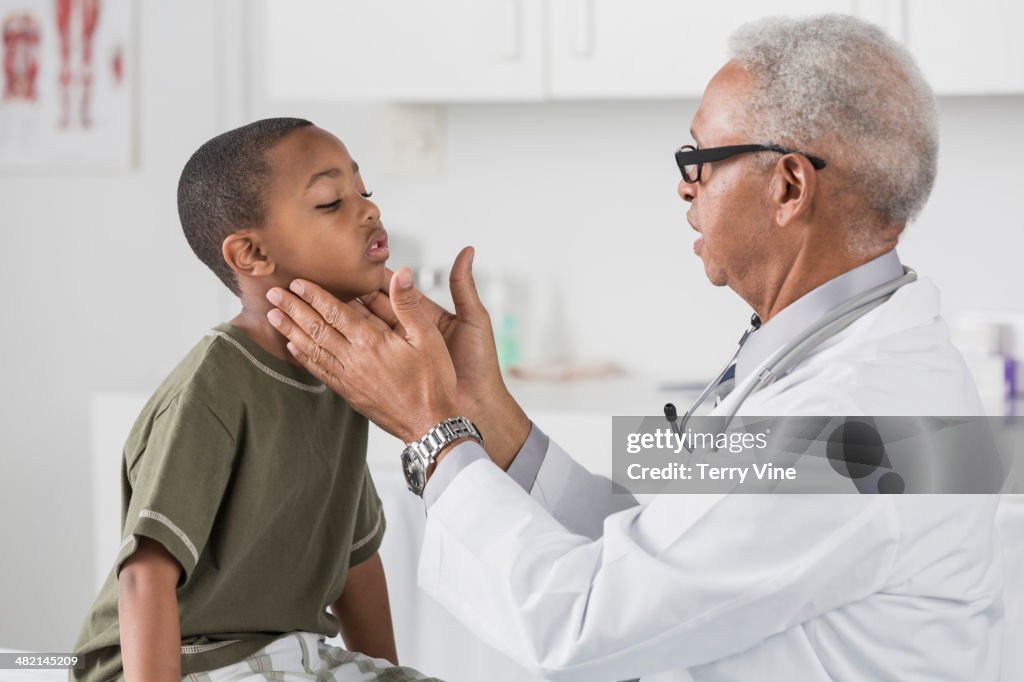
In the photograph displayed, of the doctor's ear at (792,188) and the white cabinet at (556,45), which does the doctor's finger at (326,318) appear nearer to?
the doctor's ear at (792,188)

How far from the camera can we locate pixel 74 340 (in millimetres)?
3156

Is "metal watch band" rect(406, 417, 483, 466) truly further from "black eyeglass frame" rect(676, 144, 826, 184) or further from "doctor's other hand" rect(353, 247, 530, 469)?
"black eyeglass frame" rect(676, 144, 826, 184)

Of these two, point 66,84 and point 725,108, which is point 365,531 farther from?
point 66,84

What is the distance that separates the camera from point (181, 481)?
121 cm

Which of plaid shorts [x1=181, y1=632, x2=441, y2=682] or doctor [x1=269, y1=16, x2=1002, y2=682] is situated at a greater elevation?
doctor [x1=269, y1=16, x2=1002, y2=682]

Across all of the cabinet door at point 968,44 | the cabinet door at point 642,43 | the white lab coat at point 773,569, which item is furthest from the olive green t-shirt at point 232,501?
the cabinet door at point 968,44

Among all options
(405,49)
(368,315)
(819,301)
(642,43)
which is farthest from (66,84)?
(819,301)

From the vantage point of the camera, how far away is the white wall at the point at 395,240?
2529mm

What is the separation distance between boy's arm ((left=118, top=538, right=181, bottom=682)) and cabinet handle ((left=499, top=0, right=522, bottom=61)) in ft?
4.97

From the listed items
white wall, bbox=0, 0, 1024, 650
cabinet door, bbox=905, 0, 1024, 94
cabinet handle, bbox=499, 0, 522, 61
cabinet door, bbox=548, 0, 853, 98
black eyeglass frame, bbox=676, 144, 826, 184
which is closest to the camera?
black eyeglass frame, bbox=676, 144, 826, 184

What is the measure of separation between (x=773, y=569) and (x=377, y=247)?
0.60 m

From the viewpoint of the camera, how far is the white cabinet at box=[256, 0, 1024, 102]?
2.17 m

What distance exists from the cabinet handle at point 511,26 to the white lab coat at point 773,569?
1402 mm

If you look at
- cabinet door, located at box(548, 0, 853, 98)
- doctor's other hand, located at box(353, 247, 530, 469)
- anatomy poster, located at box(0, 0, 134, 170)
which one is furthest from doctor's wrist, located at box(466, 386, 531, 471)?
anatomy poster, located at box(0, 0, 134, 170)
